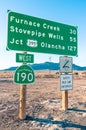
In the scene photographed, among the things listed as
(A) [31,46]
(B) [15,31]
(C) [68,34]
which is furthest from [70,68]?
(B) [15,31]

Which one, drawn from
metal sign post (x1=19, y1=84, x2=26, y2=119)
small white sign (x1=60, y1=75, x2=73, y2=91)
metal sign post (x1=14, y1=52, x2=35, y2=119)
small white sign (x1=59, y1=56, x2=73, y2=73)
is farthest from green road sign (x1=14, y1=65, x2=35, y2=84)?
small white sign (x1=59, y1=56, x2=73, y2=73)

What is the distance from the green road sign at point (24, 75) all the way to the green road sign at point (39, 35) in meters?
0.77

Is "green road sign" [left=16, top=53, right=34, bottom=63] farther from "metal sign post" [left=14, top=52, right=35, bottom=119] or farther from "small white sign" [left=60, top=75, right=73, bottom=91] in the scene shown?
"small white sign" [left=60, top=75, right=73, bottom=91]

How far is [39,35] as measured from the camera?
38.7ft

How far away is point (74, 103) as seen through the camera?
45.4 feet

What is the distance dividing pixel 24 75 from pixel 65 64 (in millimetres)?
2565

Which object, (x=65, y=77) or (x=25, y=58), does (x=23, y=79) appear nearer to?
(x=25, y=58)

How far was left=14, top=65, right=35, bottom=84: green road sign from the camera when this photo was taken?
415 inches

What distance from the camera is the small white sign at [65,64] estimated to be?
12547 mm

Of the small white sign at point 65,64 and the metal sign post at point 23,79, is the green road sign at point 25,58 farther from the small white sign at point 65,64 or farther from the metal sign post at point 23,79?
the small white sign at point 65,64

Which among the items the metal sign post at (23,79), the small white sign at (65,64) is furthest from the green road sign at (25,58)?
the small white sign at (65,64)

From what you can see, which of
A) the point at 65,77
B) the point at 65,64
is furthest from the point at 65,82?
the point at 65,64

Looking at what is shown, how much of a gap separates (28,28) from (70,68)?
2798 mm

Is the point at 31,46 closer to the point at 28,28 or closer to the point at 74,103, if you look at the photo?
the point at 28,28
